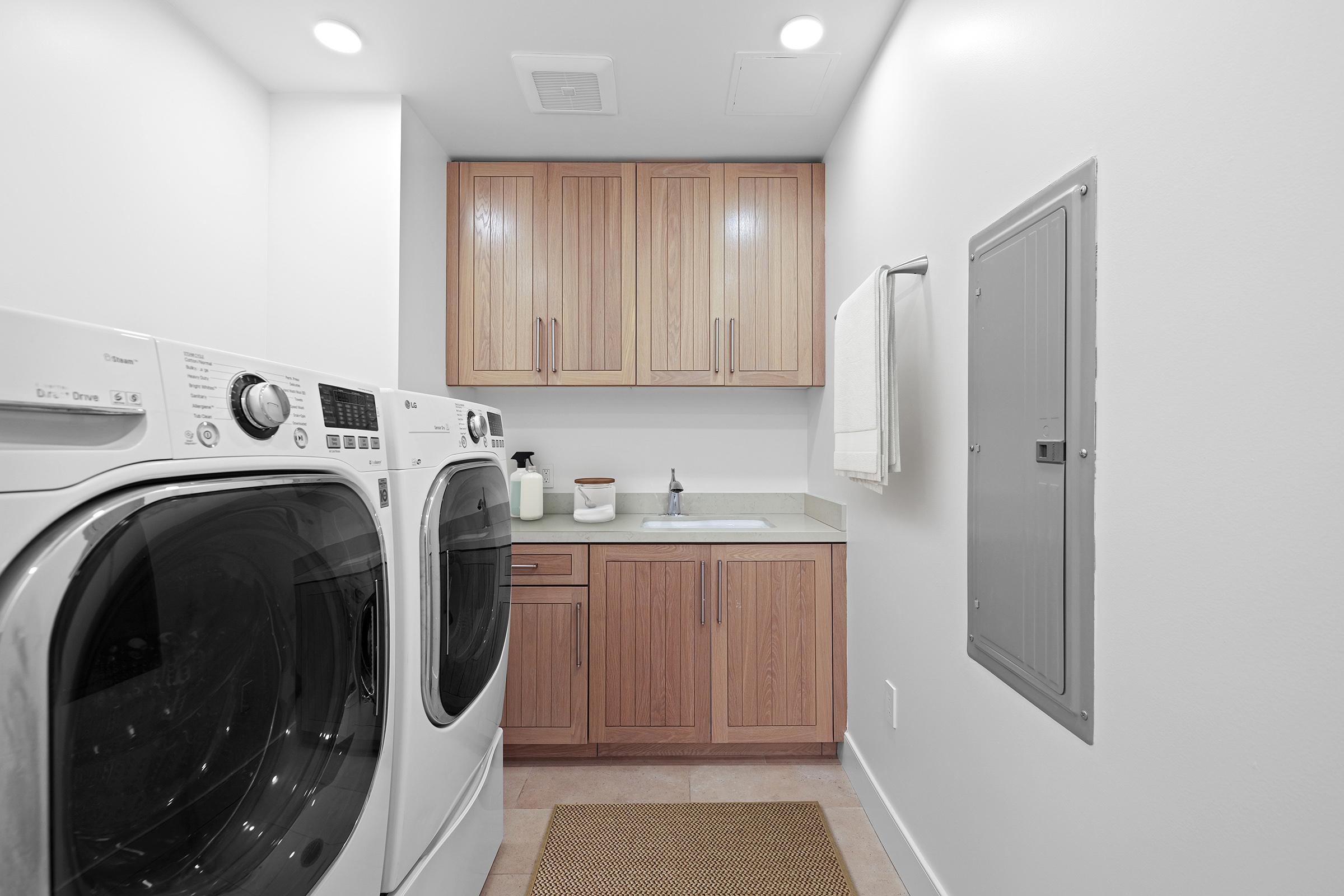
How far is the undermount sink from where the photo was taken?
2643 mm

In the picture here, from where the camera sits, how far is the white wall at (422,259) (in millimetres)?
2186

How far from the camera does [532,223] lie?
2.56m

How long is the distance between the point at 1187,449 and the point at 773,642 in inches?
67.3

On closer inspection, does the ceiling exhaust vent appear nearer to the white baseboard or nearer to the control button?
the control button

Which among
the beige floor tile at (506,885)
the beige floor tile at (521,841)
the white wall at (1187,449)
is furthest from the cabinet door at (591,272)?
the beige floor tile at (506,885)

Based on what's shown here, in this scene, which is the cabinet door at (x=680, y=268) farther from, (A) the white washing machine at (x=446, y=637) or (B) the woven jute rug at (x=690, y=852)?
(B) the woven jute rug at (x=690, y=852)

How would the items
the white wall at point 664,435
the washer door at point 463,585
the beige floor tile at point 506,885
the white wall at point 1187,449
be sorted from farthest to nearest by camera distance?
the white wall at point 664,435, the beige floor tile at point 506,885, the washer door at point 463,585, the white wall at point 1187,449

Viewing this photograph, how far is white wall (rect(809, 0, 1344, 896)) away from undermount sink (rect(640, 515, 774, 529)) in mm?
1408

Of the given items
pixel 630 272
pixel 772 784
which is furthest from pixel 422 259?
pixel 772 784

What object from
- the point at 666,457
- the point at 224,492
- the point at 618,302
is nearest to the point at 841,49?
the point at 618,302

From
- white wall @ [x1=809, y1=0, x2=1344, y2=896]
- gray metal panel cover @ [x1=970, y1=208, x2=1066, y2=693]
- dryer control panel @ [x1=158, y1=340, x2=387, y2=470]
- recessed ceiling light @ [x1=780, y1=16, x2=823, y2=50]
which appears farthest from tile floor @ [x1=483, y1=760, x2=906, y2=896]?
recessed ceiling light @ [x1=780, y1=16, x2=823, y2=50]

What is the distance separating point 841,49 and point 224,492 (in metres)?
2.03

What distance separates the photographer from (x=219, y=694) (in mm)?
661

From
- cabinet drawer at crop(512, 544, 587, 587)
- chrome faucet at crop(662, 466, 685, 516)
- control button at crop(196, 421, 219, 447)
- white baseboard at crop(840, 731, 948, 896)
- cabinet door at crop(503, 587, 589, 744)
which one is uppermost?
control button at crop(196, 421, 219, 447)
